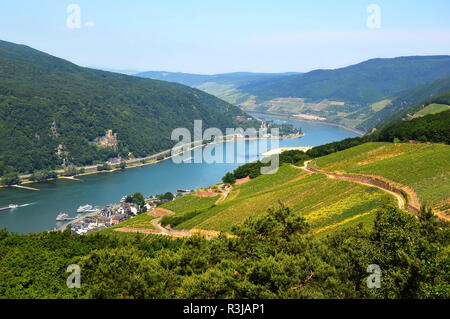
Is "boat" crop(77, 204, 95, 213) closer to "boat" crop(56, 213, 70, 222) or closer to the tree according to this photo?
"boat" crop(56, 213, 70, 222)

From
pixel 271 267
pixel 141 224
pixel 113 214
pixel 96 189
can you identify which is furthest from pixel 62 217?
pixel 271 267

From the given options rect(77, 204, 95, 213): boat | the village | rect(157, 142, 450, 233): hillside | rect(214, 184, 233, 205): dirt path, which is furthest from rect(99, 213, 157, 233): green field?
rect(77, 204, 95, 213): boat

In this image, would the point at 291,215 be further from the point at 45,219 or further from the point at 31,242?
the point at 45,219

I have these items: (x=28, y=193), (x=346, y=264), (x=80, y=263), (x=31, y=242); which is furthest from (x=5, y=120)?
(x=346, y=264)

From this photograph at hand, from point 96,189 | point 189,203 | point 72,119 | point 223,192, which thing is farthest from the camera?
point 72,119

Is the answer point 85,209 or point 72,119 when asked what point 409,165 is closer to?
point 85,209

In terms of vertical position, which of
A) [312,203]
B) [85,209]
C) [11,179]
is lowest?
[85,209]

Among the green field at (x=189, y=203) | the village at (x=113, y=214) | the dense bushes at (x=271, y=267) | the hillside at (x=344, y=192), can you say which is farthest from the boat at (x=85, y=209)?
the dense bushes at (x=271, y=267)
